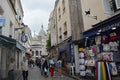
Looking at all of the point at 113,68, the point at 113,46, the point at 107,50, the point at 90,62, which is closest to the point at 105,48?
the point at 107,50

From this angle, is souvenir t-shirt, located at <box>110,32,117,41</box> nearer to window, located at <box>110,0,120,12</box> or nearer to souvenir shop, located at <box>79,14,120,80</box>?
souvenir shop, located at <box>79,14,120,80</box>

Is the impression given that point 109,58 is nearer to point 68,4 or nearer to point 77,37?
point 77,37

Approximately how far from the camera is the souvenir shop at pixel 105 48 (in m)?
9.22

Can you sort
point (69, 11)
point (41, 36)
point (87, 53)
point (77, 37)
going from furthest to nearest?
point (41, 36) → point (69, 11) → point (77, 37) → point (87, 53)

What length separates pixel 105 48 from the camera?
10.5 meters

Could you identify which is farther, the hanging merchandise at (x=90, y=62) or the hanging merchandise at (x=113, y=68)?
the hanging merchandise at (x=90, y=62)

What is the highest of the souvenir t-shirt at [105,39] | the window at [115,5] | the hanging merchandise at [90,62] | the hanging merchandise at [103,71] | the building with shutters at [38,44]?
the building with shutters at [38,44]

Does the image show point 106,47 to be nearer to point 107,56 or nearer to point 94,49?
point 107,56

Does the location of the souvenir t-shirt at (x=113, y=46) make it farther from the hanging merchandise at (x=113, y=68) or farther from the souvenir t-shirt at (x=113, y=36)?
the hanging merchandise at (x=113, y=68)

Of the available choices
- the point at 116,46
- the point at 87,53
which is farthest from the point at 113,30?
the point at 87,53

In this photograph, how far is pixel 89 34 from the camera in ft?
40.3

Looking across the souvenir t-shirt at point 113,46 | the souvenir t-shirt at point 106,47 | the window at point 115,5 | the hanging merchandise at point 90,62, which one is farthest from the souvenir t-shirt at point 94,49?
the window at point 115,5

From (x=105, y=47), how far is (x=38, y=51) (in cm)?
7864

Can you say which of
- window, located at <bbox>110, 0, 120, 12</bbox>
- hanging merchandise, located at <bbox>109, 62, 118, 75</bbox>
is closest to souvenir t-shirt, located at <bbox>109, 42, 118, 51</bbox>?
hanging merchandise, located at <bbox>109, 62, 118, 75</bbox>
